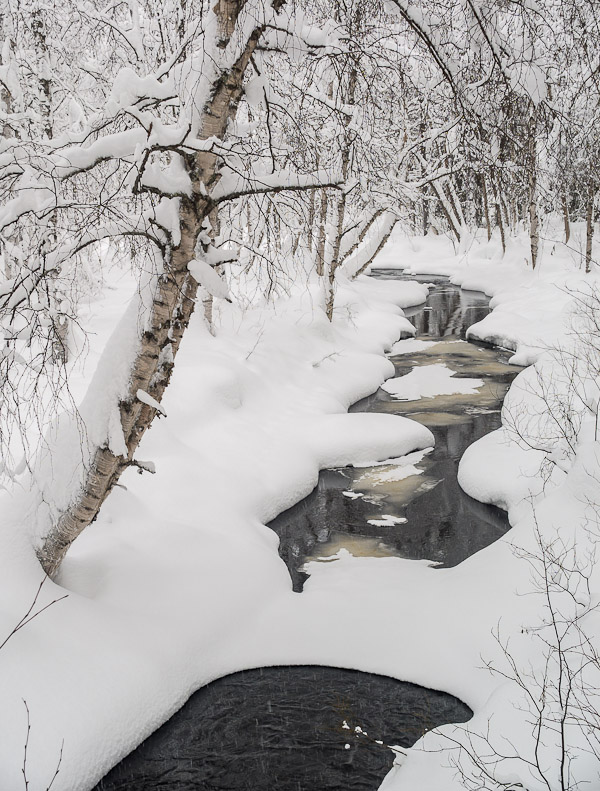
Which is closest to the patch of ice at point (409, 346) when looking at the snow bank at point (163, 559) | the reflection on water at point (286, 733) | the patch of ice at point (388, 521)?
the snow bank at point (163, 559)

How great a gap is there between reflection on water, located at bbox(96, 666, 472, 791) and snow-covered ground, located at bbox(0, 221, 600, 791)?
14 cm

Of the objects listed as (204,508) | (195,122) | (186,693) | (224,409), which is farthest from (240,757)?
(224,409)

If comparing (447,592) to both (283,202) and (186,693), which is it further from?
(283,202)

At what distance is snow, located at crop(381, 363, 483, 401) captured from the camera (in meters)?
14.1

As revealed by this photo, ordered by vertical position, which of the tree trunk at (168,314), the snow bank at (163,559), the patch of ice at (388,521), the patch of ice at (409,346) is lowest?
the patch of ice at (388,521)

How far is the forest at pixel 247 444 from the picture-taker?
3926 millimetres

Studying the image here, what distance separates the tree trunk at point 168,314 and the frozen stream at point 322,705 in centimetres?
177

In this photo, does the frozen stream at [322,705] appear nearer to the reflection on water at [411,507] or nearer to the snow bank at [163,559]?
the reflection on water at [411,507]

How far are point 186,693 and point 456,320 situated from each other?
1732cm

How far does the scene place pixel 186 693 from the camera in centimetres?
595

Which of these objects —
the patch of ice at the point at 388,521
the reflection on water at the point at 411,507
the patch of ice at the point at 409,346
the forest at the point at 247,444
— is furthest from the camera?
the patch of ice at the point at 409,346

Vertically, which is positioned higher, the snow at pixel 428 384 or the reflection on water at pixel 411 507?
the snow at pixel 428 384

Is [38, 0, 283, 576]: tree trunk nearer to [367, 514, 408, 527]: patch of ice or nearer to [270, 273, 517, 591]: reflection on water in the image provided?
[270, 273, 517, 591]: reflection on water

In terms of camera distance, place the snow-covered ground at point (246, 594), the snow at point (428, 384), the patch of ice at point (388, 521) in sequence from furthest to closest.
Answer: the snow at point (428, 384) < the patch of ice at point (388, 521) < the snow-covered ground at point (246, 594)
